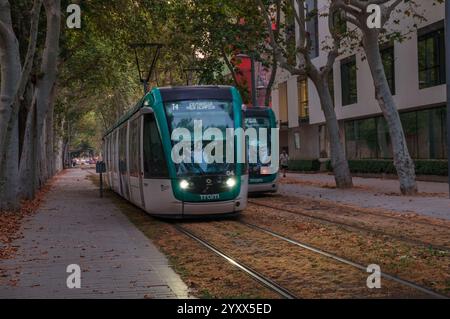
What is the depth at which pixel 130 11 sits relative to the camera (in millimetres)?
26562

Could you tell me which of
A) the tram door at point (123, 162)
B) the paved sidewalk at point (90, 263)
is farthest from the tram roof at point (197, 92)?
the tram door at point (123, 162)

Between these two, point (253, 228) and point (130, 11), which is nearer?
point (253, 228)

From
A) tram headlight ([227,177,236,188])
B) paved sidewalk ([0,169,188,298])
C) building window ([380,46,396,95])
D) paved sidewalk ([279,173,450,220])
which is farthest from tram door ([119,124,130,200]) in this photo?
building window ([380,46,396,95])

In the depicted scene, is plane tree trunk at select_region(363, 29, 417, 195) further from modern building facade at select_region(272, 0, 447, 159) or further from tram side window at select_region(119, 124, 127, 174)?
tram side window at select_region(119, 124, 127, 174)

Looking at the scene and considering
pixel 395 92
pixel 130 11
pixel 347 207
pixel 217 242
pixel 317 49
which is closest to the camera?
pixel 217 242

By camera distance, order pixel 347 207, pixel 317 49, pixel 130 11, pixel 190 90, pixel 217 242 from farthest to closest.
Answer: pixel 317 49 < pixel 130 11 < pixel 347 207 < pixel 190 90 < pixel 217 242

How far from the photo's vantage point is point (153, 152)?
1480cm

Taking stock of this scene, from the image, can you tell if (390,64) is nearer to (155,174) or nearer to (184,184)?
(155,174)

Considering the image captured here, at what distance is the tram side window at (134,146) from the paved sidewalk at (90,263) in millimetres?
1585

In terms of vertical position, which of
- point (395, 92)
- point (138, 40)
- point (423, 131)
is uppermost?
point (138, 40)

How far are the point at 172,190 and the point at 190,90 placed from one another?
254cm

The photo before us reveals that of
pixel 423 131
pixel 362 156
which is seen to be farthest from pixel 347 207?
pixel 362 156

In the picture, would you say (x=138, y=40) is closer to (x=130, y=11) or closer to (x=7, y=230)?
(x=130, y=11)
